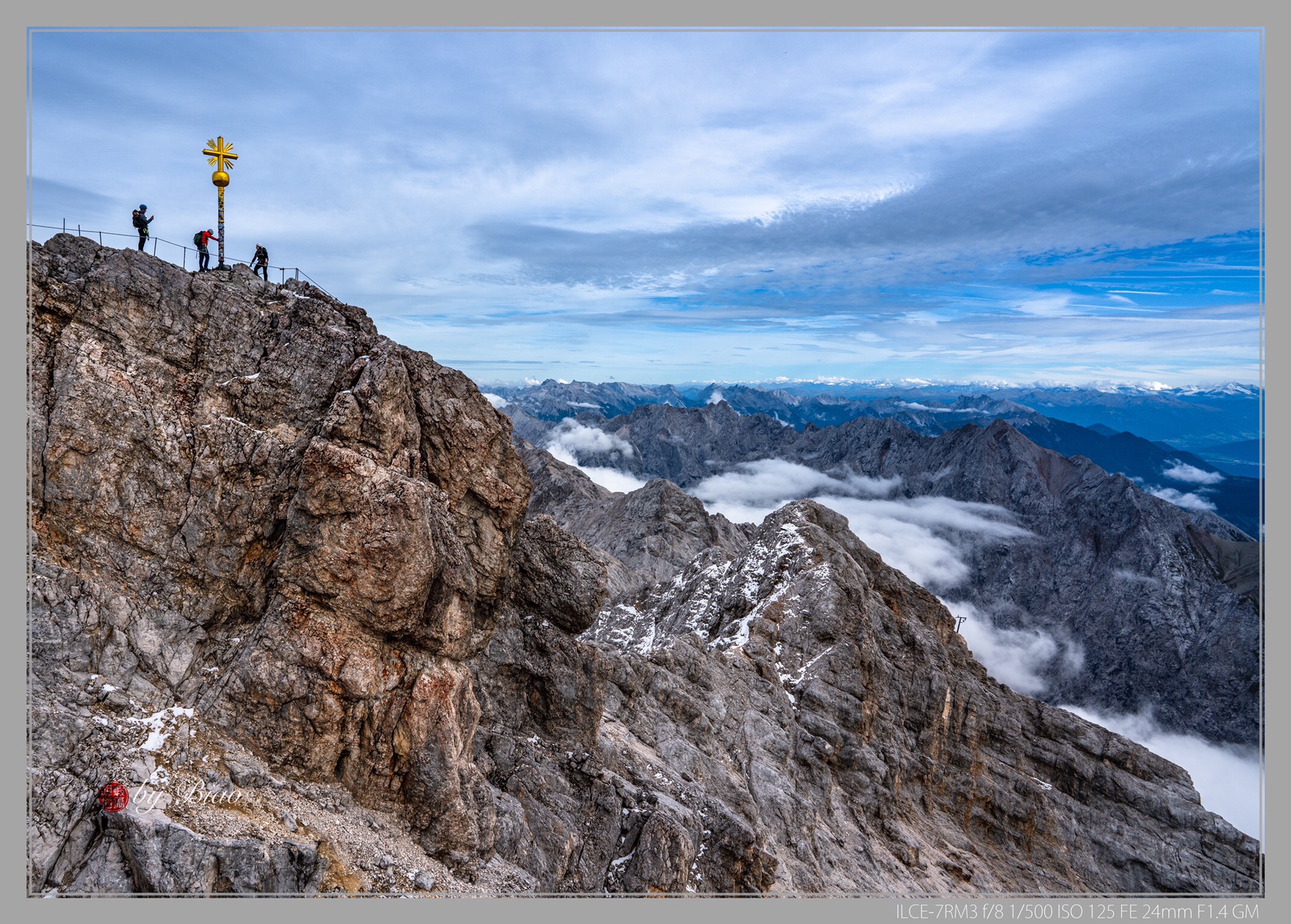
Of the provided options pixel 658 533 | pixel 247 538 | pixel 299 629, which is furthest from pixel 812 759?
pixel 658 533

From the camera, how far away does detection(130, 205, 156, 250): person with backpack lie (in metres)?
28.6

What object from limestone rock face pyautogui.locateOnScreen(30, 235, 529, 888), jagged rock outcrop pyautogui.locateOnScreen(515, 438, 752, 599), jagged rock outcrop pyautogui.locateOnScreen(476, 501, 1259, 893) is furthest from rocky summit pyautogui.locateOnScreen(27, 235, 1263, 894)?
jagged rock outcrop pyautogui.locateOnScreen(515, 438, 752, 599)

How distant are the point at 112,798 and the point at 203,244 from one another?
21270 mm

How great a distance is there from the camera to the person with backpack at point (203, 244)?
2975 cm

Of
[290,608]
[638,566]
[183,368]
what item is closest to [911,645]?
[290,608]

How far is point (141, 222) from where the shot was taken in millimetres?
28719

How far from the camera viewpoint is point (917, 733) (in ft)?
222

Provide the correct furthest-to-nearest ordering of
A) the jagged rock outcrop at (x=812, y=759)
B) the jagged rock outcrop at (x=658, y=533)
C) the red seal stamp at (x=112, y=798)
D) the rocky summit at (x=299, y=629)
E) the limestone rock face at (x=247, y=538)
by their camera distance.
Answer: the jagged rock outcrop at (x=658, y=533), the jagged rock outcrop at (x=812, y=759), the limestone rock face at (x=247, y=538), the rocky summit at (x=299, y=629), the red seal stamp at (x=112, y=798)

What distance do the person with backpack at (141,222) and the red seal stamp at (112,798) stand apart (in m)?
20.5

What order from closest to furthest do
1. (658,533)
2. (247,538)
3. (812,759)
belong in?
(247,538) < (812,759) < (658,533)

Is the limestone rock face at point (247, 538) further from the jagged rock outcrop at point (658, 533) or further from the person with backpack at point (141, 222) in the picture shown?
the jagged rock outcrop at point (658, 533)

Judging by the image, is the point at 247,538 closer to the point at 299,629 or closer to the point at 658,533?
the point at 299,629

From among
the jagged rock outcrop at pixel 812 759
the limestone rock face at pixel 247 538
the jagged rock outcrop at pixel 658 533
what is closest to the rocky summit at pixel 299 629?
the limestone rock face at pixel 247 538

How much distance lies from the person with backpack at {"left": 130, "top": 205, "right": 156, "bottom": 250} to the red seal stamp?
20485mm
